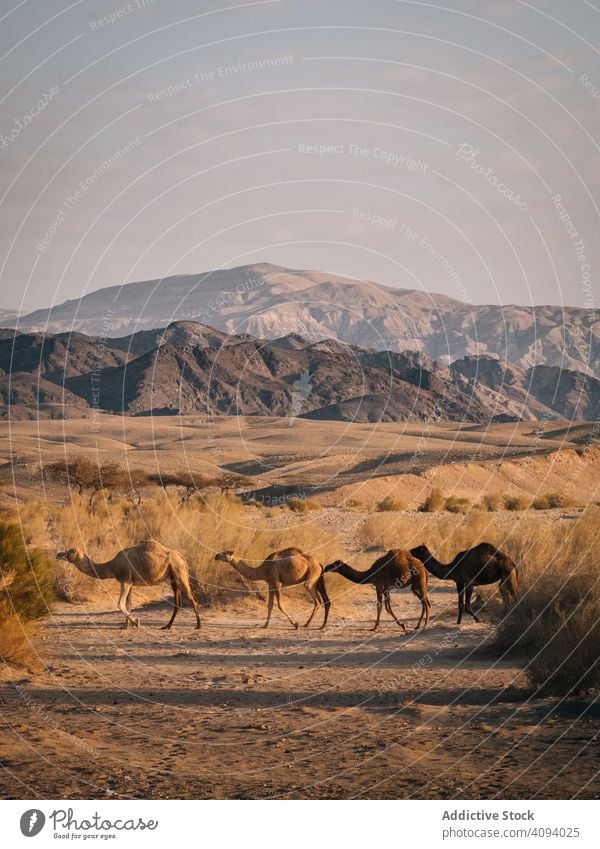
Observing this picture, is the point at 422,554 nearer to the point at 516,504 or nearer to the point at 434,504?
the point at 434,504

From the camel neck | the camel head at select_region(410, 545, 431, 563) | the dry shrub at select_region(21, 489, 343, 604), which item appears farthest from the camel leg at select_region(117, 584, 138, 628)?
the camel neck

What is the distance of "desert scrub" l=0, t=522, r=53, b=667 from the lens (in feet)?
37.7

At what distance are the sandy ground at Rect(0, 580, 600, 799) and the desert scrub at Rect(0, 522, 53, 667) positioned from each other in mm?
463

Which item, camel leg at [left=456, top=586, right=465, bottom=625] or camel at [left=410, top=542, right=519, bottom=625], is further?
camel leg at [left=456, top=586, right=465, bottom=625]

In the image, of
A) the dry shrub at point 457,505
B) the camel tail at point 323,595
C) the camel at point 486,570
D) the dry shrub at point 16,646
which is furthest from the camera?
the dry shrub at point 457,505

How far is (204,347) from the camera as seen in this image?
163375 mm

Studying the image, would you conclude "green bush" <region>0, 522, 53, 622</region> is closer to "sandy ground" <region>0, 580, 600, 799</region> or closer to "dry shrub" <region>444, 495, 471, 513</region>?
"sandy ground" <region>0, 580, 600, 799</region>

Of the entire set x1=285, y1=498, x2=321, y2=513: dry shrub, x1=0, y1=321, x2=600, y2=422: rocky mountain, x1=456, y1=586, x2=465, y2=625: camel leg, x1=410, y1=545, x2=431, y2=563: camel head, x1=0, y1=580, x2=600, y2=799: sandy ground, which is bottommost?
x1=0, y1=580, x2=600, y2=799: sandy ground

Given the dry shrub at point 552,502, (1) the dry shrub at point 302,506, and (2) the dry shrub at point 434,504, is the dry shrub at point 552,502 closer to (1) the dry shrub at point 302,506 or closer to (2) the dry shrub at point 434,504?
(2) the dry shrub at point 434,504

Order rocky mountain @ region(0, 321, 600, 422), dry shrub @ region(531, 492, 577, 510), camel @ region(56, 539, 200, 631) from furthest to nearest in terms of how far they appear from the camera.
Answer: rocky mountain @ region(0, 321, 600, 422) < dry shrub @ region(531, 492, 577, 510) < camel @ region(56, 539, 200, 631)

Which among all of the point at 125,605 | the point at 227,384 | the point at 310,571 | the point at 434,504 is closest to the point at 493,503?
the point at 434,504

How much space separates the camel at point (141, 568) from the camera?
1399cm

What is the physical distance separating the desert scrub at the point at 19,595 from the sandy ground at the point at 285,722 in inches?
18.2

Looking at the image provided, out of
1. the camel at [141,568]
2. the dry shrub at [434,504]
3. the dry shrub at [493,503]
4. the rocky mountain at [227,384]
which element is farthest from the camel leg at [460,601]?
the rocky mountain at [227,384]
